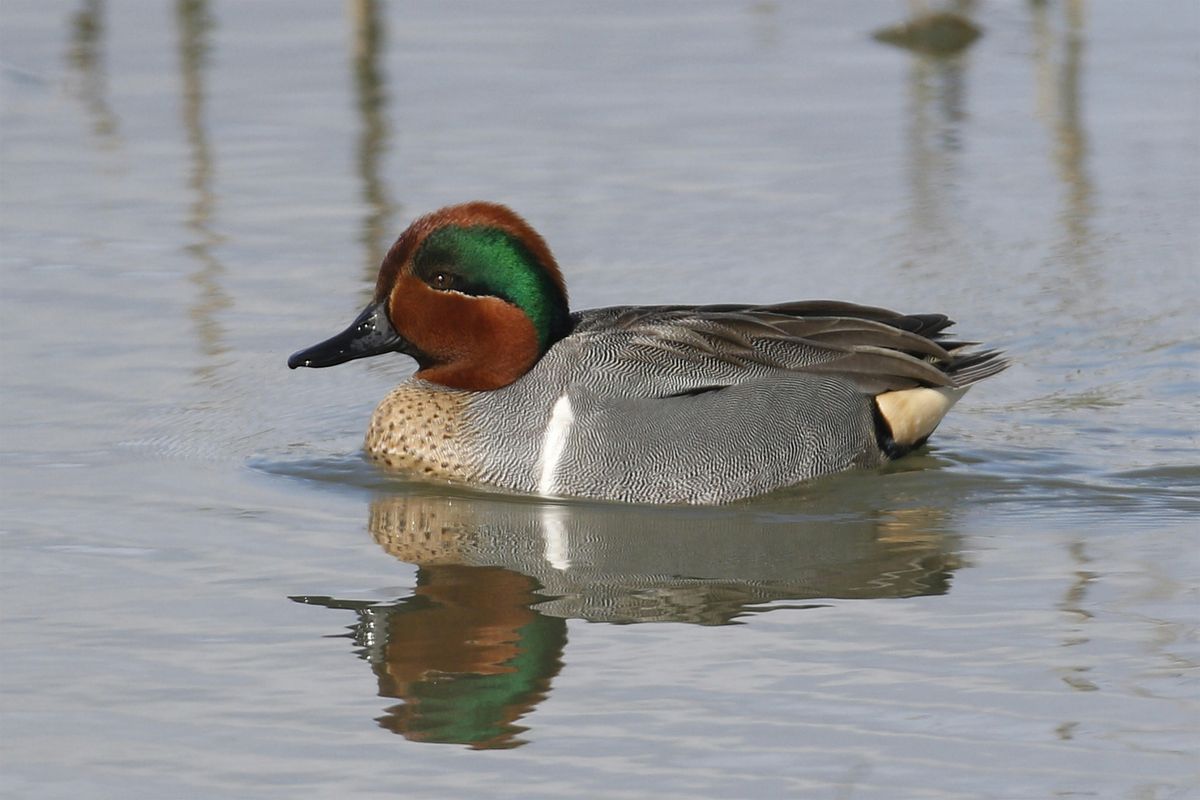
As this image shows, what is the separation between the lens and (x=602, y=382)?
25.5ft

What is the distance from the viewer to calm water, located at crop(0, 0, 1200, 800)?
5.32m

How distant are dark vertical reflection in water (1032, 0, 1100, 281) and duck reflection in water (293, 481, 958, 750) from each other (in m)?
3.68

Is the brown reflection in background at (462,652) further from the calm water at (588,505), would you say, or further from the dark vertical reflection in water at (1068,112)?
the dark vertical reflection in water at (1068,112)

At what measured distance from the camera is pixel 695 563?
6922 millimetres

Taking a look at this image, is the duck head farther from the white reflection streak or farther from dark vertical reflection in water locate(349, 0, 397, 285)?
dark vertical reflection in water locate(349, 0, 397, 285)

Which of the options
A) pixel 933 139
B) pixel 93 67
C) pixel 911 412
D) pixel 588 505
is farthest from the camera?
pixel 93 67

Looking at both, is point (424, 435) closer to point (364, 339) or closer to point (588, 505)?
point (364, 339)

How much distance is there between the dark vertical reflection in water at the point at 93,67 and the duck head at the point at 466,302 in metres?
5.03

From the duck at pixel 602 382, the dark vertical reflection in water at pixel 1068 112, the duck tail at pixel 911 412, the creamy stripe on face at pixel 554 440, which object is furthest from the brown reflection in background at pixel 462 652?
the dark vertical reflection in water at pixel 1068 112

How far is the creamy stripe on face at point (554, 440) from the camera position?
7.70m

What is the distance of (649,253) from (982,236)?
173 centimetres

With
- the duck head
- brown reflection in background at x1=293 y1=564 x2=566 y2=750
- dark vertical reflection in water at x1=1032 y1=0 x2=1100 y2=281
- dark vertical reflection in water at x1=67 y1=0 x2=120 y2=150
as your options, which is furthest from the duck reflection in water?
dark vertical reflection in water at x1=67 y1=0 x2=120 y2=150

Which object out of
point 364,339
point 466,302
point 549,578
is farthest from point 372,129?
point 549,578

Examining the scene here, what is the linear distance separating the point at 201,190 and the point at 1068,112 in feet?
17.2
